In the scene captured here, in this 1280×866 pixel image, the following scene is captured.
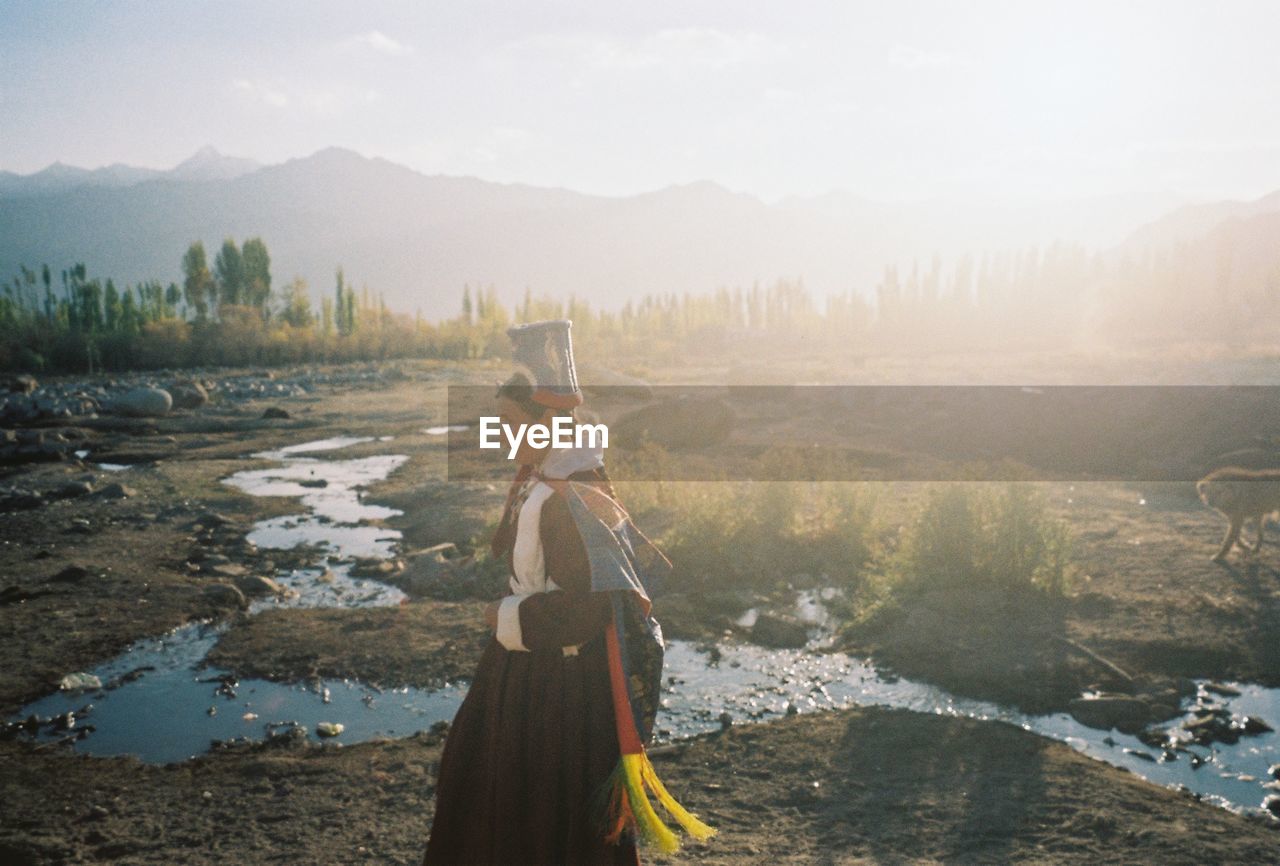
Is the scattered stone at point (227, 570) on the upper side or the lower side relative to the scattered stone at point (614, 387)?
lower

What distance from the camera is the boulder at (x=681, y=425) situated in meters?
17.8

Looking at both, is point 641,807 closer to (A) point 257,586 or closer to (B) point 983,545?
(B) point 983,545

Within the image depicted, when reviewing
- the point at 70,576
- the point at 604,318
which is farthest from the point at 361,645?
the point at 604,318

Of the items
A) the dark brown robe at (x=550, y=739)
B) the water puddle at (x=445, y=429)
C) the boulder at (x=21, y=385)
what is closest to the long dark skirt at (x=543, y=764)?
the dark brown robe at (x=550, y=739)

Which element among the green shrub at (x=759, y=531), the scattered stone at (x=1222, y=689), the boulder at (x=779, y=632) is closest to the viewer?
the scattered stone at (x=1222, y=689)

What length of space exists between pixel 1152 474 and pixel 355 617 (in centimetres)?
A: 1278

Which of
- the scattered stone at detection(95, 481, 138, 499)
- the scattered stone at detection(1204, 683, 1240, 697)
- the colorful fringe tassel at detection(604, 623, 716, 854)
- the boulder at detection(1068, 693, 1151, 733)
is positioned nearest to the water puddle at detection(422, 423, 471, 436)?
the scattered stone at detection(95, 481, 138, 499)

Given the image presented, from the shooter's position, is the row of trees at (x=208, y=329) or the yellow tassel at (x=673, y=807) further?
the row of trees at (x=208, y=329)

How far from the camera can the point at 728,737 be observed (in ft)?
17.4

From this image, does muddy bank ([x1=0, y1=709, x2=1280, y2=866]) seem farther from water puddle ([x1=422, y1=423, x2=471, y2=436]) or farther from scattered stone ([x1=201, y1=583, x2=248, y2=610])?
water puddle ([x1=422, y1=423, x2=471, y2=436])

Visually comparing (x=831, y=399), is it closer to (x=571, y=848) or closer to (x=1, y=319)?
(x=571, y=848)

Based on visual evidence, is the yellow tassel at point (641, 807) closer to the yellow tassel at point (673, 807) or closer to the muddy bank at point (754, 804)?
the yellow tassel at point (673, 807)

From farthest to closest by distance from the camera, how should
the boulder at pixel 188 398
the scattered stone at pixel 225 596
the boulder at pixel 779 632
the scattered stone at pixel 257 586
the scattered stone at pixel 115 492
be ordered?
the boulder at pixel 188 398, the scattered stone at pixel 115 492, the scattered stone at pixel 257 586, the scattered stone at pixel 225 596, the boulder at pixel 779 632
